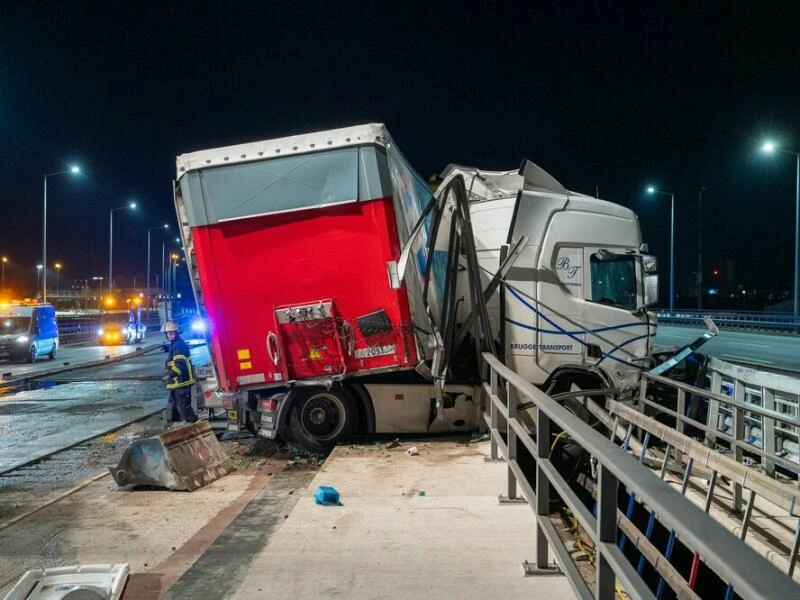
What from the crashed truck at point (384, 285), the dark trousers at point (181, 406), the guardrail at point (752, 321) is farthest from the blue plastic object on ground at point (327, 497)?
the guardrail at point (752, 321)

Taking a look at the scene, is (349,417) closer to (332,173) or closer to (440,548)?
(332,173)

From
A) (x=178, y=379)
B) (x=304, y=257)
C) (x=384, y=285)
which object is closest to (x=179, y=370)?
(x=178, y=379)

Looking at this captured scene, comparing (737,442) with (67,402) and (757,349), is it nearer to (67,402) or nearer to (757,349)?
(67,402)

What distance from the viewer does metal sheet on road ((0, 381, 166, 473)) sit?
31.4ft

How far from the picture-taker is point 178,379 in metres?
9.46

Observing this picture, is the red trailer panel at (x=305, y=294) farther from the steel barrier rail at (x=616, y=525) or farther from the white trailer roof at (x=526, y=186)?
the steel barrier rail at (x=616, y=525)

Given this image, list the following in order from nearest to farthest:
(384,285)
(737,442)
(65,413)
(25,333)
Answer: (737,442), (384,285), (65,413), (25,333)

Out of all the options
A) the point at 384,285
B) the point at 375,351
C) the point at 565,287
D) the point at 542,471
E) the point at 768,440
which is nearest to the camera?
the point at 542,471

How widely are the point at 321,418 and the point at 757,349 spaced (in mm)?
21422

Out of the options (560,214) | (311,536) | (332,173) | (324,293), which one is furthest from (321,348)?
(560,214)

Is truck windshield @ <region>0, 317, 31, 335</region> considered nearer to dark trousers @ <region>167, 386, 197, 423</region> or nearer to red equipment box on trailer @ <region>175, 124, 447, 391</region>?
dark trousers @ <region>167, 386, 197, 423</region>

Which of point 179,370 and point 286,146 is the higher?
point 286,146

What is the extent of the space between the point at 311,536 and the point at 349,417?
341 cm

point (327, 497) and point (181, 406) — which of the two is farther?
point (181, 406)
